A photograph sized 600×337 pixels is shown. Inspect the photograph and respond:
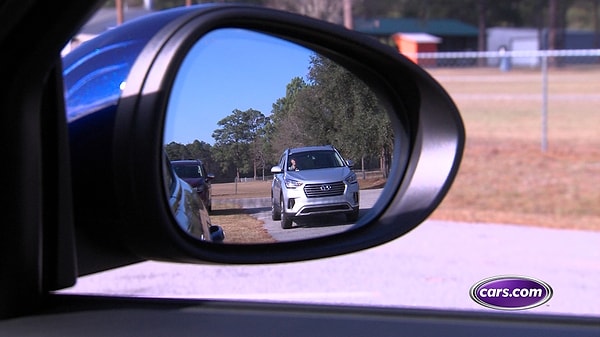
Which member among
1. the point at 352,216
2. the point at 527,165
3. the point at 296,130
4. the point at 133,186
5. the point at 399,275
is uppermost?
the point at 296,130

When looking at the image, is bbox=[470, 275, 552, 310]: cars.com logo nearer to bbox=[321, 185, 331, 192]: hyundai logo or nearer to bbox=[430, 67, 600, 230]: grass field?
bbox=[321, 185, 331, 192]: hyundai logo

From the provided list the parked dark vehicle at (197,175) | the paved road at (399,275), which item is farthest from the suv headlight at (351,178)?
the paved road at (399,275)

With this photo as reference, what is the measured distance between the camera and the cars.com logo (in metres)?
2.57

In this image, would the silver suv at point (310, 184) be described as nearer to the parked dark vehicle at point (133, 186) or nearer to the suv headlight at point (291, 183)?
the suv headlight at point (291, 183)

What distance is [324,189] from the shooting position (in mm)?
Answer: 1994

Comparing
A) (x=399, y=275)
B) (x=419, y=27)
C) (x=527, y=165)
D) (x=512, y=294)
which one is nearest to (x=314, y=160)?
(x=512, y=294)

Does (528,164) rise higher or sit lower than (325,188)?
lower

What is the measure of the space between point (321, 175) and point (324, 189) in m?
0.04

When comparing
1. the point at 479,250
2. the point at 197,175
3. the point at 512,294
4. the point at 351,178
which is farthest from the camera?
the point at 479,250

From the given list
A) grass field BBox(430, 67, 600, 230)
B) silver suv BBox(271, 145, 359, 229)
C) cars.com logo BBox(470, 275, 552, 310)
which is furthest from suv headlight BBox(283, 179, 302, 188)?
grass field BBox(430, 67, 600, 230)

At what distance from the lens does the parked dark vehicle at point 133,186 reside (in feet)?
6.02

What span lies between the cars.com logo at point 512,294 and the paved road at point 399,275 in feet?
5.59

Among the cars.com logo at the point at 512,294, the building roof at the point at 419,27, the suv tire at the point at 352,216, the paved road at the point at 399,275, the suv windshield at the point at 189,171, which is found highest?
the building roof at the point at 419,27

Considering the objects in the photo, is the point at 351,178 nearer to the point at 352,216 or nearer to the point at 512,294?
the point at 352,216
